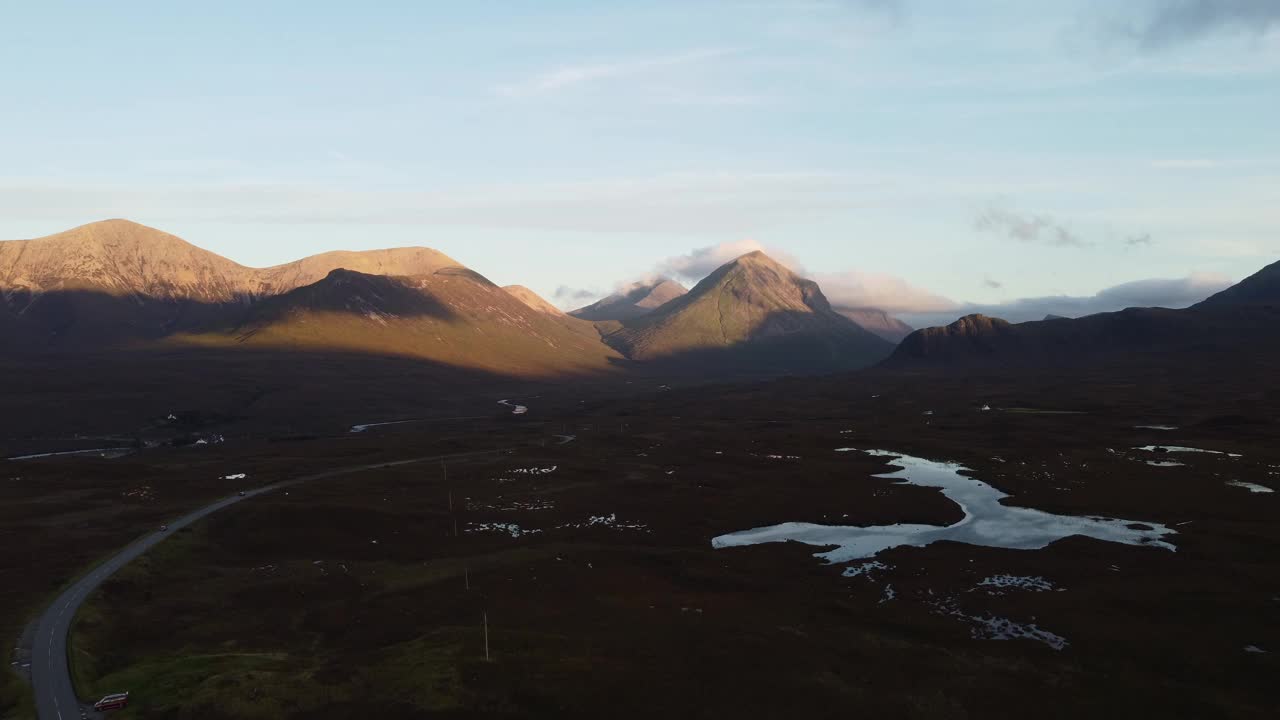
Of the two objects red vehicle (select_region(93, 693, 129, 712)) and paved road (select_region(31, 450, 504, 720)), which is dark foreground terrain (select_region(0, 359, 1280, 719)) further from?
paved road (select_region(31, 450, 504, 720))

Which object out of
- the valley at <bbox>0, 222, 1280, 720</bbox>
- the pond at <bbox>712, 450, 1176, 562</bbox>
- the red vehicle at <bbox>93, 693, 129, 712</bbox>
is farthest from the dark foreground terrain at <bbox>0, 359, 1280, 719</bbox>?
the pond at <bbox>712, 450, 1176, 562</bbox>

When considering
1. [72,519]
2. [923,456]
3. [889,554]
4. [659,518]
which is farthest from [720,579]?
[923,456]

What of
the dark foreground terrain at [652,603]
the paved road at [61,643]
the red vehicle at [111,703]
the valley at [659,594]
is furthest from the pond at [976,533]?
the paved road at [61,643]

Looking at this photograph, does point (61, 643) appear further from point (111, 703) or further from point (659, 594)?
point (659, 594)

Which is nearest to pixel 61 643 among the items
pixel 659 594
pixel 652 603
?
pixel 652 603

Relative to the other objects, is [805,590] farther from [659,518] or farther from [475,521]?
[475,521]

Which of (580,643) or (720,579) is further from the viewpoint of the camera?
(720,579)
